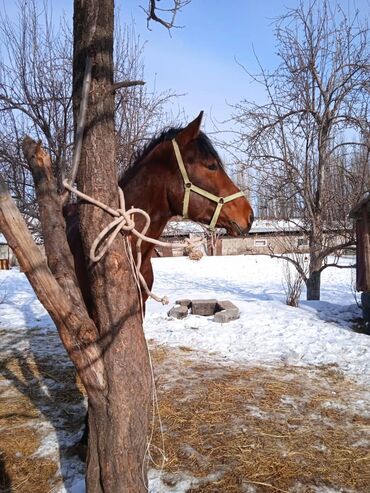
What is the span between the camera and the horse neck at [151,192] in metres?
2.41

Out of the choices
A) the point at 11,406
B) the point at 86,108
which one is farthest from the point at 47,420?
the point at 86,108

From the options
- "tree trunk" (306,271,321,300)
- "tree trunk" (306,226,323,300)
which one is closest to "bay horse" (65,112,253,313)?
"tree trunk" (306,226,323,300)

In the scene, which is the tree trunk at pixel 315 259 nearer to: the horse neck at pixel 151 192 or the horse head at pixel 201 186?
the horse head at pixel 201 186

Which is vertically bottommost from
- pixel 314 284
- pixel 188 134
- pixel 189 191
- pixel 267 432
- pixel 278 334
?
pixel 267 432

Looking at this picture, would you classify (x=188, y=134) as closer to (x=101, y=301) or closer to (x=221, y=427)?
(x=101, y=301)

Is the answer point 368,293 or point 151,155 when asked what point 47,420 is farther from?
point 368,293

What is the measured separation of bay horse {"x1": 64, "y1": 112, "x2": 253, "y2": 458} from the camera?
2.37m

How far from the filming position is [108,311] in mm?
1537

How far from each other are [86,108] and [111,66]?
0.23 meters

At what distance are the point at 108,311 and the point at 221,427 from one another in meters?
1.78

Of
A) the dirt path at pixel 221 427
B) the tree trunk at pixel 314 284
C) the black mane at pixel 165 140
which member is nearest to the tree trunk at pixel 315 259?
the tree trunk at pixel 314 284

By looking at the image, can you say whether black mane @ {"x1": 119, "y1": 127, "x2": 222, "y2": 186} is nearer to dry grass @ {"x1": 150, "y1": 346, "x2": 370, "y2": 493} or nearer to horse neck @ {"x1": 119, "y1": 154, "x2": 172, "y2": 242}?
horse neck @ {"x1": 119, "y1": 154, "x2": 172, "y2": 242}

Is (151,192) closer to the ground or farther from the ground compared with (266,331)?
farther from the ground

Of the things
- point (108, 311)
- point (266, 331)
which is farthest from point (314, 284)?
point (108, 311)
